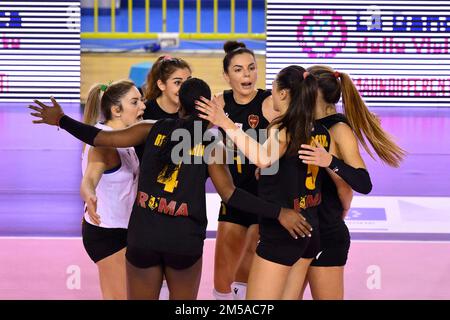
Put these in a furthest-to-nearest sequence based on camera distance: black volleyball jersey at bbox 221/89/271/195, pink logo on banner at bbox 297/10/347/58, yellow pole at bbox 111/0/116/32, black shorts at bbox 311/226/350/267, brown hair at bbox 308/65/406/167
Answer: yellow pole at bbox 111/0/116/32 < pink logo on banner at bbox 297/10/347/58 < black volleyball jersey at bbox 221/89/271/195 < brown hair at bbox 308/65/406/167 < black shorts at bbox 311/226/350/267

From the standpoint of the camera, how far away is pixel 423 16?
50.0 ft

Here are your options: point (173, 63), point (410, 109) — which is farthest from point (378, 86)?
point (173, 63)

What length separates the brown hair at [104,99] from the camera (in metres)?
4.58

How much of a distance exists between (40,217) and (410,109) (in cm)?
895

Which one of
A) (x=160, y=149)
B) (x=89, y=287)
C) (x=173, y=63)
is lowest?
(x=89, y=287)

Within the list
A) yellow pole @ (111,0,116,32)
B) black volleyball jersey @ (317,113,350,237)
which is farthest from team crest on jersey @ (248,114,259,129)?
yellow pole @ (111,0,116,32)

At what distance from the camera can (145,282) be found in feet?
13.0

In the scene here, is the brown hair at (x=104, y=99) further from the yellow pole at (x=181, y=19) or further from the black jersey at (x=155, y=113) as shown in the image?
the yellow pole at (x=181, y=19)

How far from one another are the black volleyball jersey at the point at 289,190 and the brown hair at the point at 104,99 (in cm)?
95

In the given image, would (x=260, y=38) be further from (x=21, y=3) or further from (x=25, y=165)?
(x=25, y=165)

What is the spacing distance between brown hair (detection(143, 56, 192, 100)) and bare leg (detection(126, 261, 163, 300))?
5.21 ft

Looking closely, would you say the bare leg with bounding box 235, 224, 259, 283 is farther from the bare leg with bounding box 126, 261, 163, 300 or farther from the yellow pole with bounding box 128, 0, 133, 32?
the yellow pole with bounding box 128, 0, 133, 32

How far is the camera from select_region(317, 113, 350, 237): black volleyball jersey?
435cm

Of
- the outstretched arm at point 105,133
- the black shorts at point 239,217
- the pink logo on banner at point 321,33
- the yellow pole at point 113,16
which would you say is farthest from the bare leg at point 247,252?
the yellow pole at point 113,16
